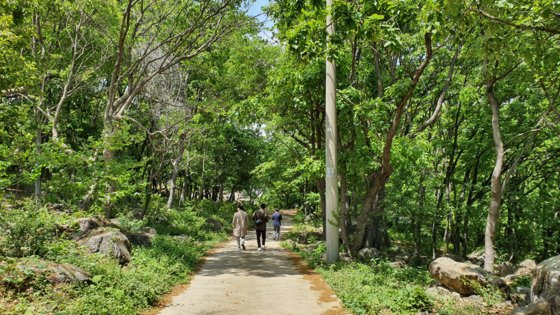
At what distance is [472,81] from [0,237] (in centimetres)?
1427

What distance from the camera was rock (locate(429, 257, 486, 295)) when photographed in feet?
25.3

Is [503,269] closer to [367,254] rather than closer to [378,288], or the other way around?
[367,254]

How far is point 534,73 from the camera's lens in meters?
10.4

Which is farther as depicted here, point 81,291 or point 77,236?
point 77,236

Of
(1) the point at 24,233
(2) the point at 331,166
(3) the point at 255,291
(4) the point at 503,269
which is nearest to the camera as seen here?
(1) the point at 24,233

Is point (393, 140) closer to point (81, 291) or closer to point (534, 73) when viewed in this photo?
point (534, 73)

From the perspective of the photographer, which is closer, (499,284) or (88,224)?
(499,284)

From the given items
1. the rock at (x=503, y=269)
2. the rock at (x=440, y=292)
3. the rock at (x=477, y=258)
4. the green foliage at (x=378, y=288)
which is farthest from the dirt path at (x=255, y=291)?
the rock at (x=477, y=258)

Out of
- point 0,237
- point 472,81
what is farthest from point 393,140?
point 0,237

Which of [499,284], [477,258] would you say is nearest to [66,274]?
[499,284]

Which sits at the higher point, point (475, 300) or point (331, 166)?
point (331, 166)

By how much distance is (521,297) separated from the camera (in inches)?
316

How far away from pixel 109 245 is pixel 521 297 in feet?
29.0

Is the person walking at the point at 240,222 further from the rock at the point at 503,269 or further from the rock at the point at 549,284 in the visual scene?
the rock at the point at 549,284
